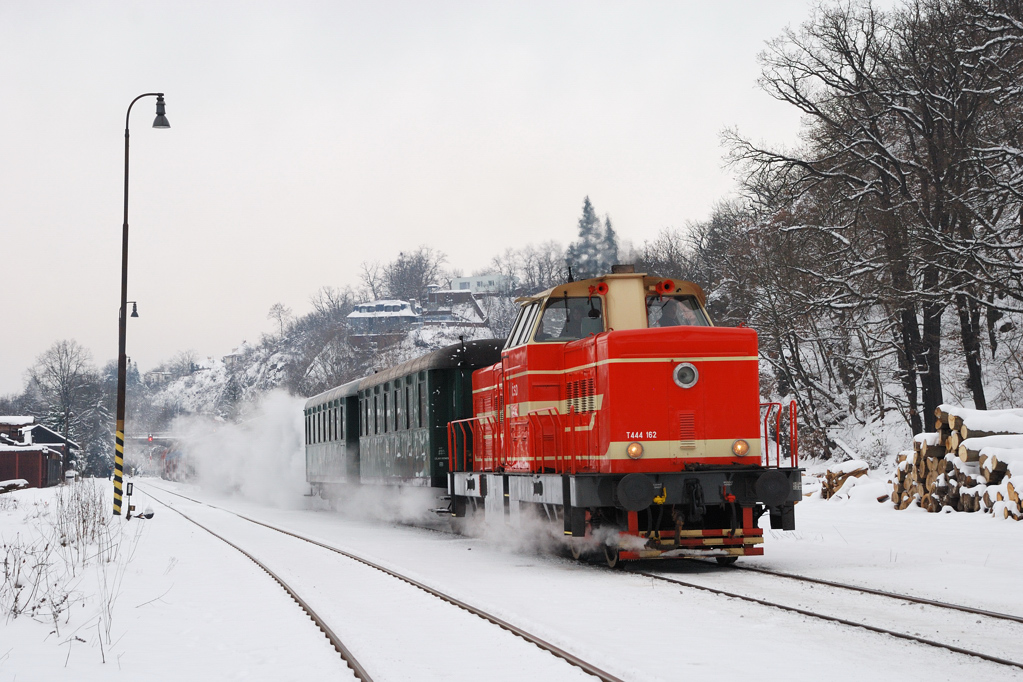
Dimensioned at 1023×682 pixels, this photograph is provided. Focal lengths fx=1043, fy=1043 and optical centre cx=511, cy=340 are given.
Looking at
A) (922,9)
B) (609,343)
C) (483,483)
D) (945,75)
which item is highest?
(922,9)

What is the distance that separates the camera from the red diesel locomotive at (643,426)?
36.2 ft

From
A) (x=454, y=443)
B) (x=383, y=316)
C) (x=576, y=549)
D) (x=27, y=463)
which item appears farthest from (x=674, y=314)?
(x=383, y=316)

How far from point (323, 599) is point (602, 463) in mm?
3417

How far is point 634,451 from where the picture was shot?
37.0ft

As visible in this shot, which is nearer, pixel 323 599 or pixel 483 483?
pixel 323 599

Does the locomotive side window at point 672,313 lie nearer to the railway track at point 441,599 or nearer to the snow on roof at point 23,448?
the railway track at point 441,599

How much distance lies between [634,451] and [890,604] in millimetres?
3316

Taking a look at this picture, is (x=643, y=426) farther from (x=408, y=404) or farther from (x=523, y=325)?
(x=408, y=404)

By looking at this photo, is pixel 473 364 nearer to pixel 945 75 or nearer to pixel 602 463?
pixel 602 463

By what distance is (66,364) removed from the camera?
105875 mm

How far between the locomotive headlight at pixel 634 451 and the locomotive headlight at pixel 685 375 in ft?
2.67

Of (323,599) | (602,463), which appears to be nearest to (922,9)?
(602,463)

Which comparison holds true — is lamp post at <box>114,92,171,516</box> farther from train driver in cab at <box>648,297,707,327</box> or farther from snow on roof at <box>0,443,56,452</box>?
snow on roof at <box>0,443,56,452</box>

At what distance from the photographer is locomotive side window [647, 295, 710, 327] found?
1212 cm
